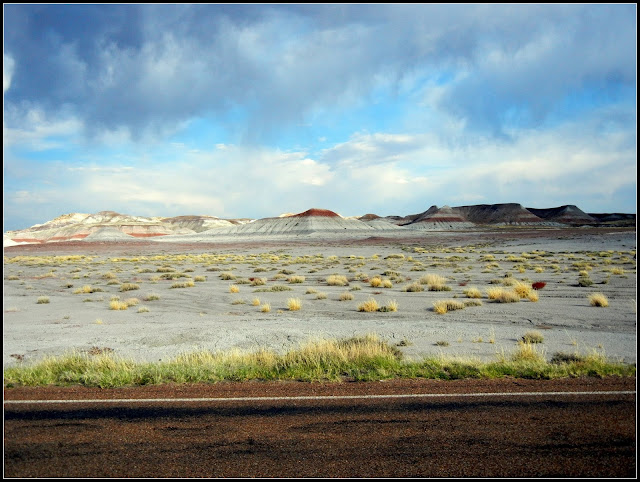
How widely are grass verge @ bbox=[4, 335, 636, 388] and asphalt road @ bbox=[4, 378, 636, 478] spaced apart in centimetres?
75

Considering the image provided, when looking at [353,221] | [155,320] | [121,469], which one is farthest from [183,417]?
[353,221]

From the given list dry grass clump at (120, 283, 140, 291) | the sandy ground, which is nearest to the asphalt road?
the sandy ground

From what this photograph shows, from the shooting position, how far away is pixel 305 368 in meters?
9.09

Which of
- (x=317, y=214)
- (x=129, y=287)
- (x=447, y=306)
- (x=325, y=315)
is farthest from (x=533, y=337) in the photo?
(x=317, y=214)

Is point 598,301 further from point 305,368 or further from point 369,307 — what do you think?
point 305,368

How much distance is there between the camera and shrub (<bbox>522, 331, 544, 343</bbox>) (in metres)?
12.3

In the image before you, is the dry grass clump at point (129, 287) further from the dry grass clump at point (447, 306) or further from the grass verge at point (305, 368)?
the dry grass clump at point (447, 306)

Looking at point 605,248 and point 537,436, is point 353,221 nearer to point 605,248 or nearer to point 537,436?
point 605,248

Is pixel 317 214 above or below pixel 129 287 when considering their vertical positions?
above

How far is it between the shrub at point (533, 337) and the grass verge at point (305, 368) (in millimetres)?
2076

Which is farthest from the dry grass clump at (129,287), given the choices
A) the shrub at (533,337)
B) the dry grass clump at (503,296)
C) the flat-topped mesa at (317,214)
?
the flat-topped mesa at (317,214)

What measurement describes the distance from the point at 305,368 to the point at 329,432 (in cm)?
330

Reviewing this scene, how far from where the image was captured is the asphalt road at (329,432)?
4.97m

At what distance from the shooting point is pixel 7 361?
10938mm
